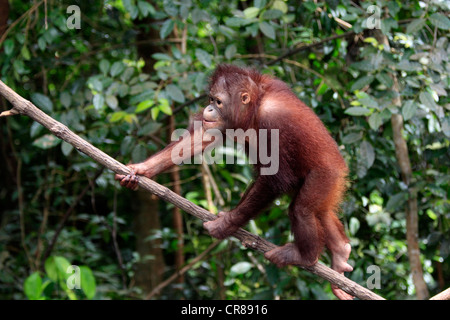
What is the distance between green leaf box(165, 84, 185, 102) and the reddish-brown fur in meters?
0.62

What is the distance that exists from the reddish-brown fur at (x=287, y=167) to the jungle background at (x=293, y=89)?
0.53 metres

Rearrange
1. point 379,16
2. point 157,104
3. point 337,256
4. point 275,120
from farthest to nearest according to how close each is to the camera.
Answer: point 157,104 → point 379,16 → point 337,256 → point 275,120

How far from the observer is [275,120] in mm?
3041

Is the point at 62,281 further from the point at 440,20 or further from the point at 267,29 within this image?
the point at 440,20

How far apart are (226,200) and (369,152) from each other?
67.6 inches

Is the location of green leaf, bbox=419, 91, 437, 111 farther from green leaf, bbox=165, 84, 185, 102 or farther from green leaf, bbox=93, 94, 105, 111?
green leaf, bbox=93, 94, 105, 111

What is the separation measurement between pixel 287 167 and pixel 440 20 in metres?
1.57

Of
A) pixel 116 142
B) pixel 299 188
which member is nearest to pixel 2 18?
pixel 116 142

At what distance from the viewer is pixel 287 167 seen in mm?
2973

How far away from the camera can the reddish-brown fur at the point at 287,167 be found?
2.97m

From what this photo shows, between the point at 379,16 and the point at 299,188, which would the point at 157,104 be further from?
the point at 379,16

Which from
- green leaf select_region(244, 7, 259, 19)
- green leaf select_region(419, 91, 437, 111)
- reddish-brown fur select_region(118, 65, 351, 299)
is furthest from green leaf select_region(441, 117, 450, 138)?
green leaf select_region(244, 7, 259, 19)

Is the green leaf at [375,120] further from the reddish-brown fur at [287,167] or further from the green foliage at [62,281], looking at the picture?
the green foliage at [62,281]

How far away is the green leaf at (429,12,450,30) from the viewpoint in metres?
3.46
